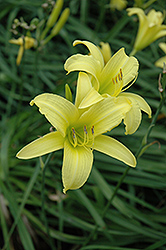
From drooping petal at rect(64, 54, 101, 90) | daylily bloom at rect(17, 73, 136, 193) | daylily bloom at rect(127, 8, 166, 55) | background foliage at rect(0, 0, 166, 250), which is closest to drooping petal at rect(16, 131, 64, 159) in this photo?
daylily bloom at rect(17, 73, 136, 193)

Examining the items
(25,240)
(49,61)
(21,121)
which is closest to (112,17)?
(49,61)

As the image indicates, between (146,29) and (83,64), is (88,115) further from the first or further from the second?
(146,29)

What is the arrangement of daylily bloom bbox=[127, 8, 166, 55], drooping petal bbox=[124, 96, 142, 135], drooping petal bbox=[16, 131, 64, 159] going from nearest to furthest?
1. drooping petal bbox=[16, 131, 64, 159]
2. drooping petal bbox=[124, 96, 142, 135]
3. daylily bloom bbox=[127, 8, 166, 55]

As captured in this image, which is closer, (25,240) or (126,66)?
(126,66)

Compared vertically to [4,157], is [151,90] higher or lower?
higher

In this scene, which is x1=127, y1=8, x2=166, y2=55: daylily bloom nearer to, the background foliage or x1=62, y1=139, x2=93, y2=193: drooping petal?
the background foliage

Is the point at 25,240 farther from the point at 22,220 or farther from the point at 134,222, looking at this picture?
the point at 134,222

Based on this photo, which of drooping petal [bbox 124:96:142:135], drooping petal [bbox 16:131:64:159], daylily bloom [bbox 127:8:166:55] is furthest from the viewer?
daylily bloom [bbox 127:8:166:55]

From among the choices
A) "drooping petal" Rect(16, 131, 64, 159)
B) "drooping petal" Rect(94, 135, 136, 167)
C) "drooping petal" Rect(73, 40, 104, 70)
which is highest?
"drooping petal" Rect(73, 40, 104, 70)
